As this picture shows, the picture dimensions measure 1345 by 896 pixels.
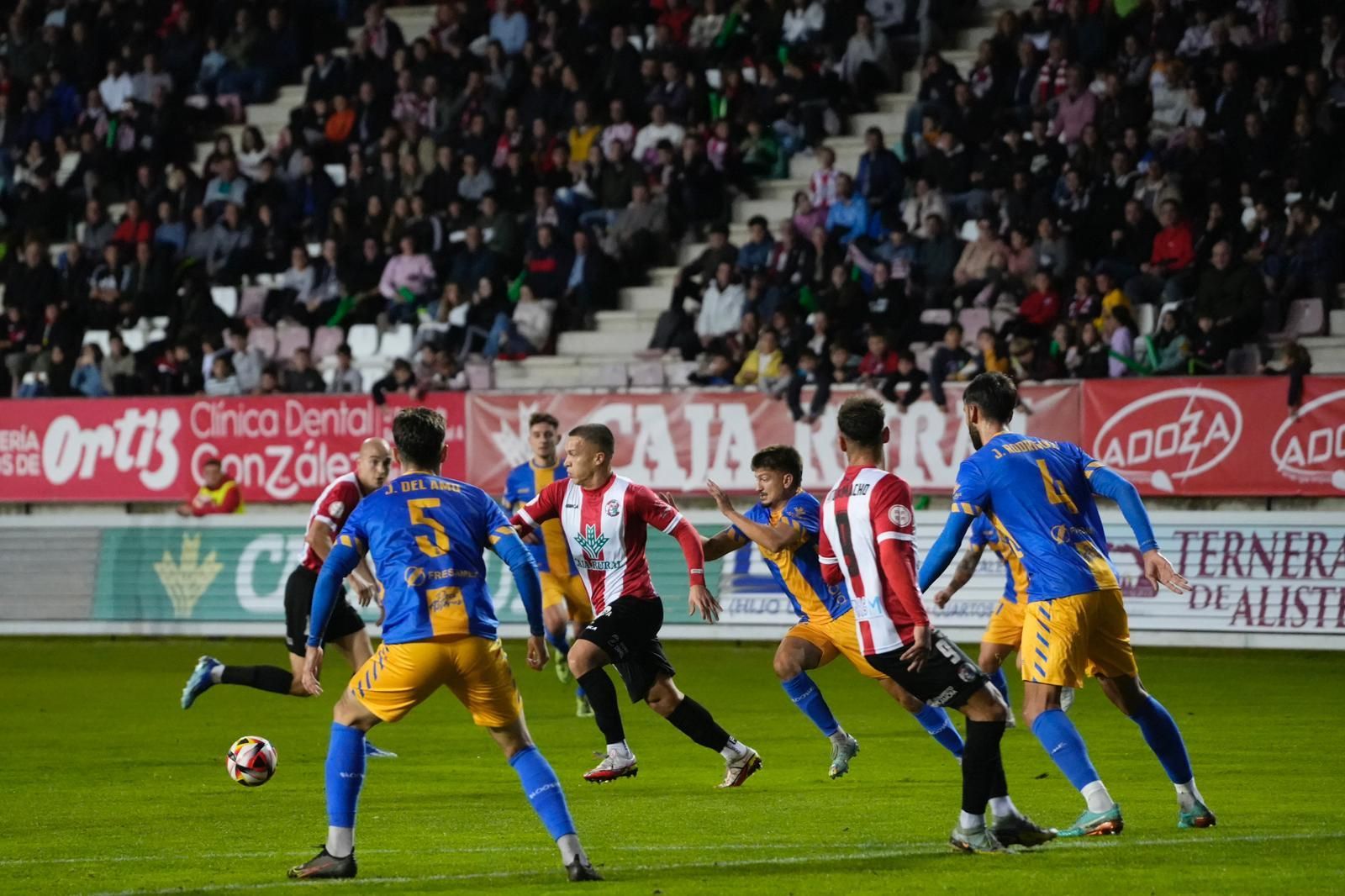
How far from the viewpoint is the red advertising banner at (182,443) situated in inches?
1021

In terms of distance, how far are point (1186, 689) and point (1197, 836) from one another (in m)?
8.43

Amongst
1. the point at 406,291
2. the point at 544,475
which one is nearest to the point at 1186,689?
the point at 544,475

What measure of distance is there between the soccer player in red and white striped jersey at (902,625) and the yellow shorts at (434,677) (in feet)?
5.67

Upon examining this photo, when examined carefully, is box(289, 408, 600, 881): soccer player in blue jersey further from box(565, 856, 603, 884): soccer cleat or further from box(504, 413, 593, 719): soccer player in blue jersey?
box(504, 413, 593, 719): soccer player in blue jersey

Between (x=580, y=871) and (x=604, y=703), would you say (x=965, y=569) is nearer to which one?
(x=604, y=703)

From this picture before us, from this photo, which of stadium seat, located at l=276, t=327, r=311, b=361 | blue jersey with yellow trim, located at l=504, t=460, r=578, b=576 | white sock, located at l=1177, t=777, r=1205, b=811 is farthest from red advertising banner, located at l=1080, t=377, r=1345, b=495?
white sock, located at l=1177, t=777, r=1205, b=811

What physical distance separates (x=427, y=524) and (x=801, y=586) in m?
3.86

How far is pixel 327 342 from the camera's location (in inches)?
1109

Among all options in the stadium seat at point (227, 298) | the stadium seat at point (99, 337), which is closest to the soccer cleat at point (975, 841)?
the stadium seat at point (227, 298)

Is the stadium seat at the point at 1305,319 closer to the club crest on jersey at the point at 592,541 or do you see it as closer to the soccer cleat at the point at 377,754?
the soccer cleat at the point at 377,754

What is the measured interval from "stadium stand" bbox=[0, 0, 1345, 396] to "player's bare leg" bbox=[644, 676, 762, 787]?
38.1 feet

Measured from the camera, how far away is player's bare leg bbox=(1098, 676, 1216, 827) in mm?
9547

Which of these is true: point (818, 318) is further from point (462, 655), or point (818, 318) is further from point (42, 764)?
point (462, 655)

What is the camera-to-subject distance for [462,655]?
8.43 meters
